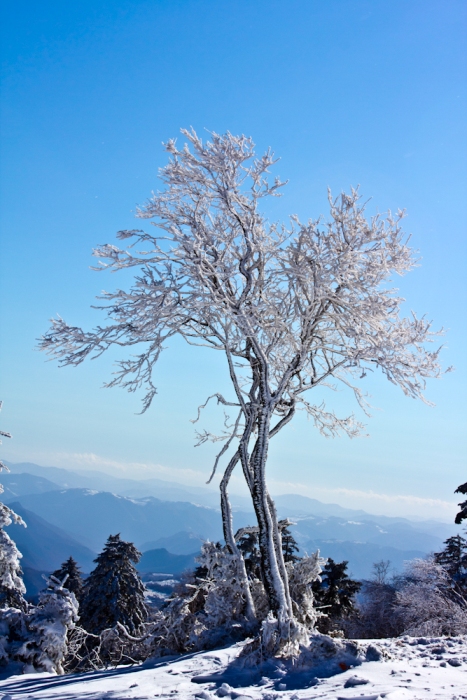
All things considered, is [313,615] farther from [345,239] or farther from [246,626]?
[345,239]

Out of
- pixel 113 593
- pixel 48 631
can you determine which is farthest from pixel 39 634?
pixel 113 593

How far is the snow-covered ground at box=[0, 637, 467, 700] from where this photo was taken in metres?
4.44

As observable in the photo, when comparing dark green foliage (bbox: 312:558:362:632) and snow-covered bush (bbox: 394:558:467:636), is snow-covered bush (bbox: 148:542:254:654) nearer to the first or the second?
snow-covered bush (bbox: 394:558:467:636)

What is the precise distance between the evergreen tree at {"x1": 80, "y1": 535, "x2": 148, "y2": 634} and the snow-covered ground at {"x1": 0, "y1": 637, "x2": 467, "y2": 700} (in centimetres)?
2040

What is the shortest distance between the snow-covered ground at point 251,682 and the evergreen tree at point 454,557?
19.8 meters

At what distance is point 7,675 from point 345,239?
8960mm

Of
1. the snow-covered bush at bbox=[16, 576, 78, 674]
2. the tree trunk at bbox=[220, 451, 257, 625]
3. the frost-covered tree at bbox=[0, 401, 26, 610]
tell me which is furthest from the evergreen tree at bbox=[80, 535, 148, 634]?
the snow-covered bush at bbox=[16, 576, 78, 674]

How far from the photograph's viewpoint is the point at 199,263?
812 cm

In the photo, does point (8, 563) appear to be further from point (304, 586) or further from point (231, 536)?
point (304, 586)

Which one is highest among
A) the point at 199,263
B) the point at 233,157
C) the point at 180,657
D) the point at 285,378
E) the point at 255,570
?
the point at 233,157

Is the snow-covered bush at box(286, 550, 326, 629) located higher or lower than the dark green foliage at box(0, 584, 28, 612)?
higher

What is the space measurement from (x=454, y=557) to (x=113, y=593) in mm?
20178

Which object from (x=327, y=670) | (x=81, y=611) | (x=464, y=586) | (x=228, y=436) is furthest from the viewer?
(x=81, y=611)

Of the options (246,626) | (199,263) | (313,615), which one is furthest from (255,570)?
→ (199,263)
